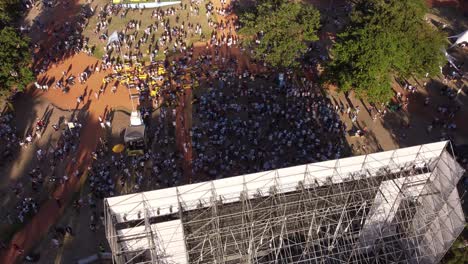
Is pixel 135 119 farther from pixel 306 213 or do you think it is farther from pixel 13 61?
pixel 306 213

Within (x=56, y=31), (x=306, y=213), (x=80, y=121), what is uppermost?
(x=56, y=31)

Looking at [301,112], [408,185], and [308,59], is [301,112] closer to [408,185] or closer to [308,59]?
[308,59]

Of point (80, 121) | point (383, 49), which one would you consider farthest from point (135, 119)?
point (383, 49)

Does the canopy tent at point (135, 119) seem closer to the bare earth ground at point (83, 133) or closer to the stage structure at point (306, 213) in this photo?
the bare earth ground at point (83, 133)

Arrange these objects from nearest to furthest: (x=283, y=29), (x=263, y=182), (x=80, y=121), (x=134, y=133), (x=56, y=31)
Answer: (x=263, y=182), (x=134, y=133), (x=283, y=29), (x=80, y=121), (x=56, y=31)

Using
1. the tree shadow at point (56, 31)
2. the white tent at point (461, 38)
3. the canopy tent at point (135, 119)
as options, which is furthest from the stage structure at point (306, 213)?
the tree shadow at point (56, 31)

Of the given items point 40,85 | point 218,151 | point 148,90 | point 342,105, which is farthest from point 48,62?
point 342,105
